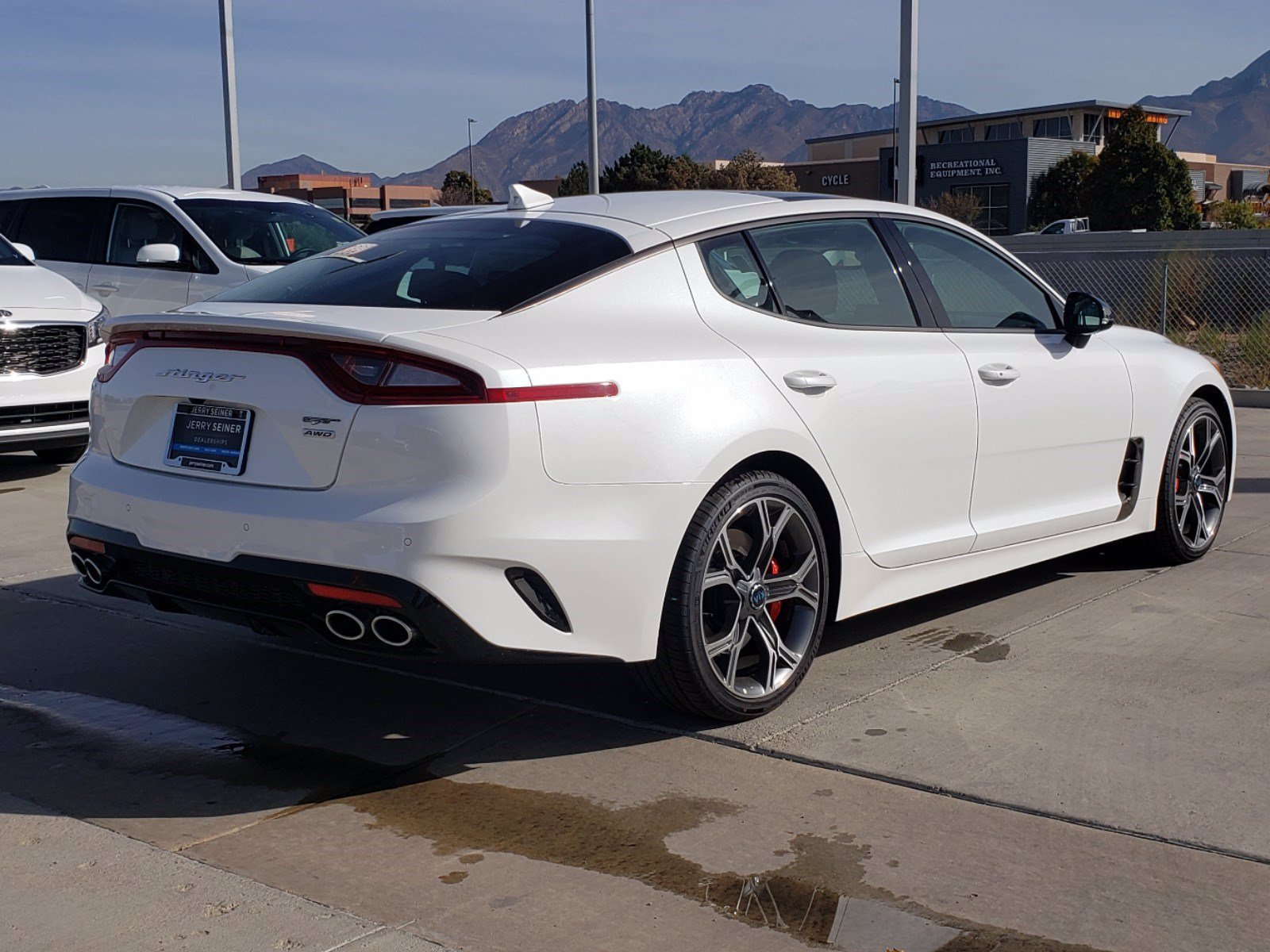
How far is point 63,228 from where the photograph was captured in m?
11.5

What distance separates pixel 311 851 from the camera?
343 centimetres

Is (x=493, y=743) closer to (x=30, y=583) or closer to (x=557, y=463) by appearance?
(x=557, y=463)

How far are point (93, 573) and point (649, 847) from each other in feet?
6.29

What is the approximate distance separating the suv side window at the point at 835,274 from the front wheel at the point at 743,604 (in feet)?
2.21

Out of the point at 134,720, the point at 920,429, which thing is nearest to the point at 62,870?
Result: the point at 134,720

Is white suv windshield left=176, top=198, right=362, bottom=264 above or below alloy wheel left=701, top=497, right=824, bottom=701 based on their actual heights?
above

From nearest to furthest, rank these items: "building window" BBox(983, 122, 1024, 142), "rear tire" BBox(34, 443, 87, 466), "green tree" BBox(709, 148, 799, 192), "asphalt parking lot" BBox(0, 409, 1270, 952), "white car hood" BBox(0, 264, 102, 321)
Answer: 1. "asphalt parking lot" BBox(0, 409, 1270, 952)
2. "white car hood" BBox(0, 264, 102, 321)
3. "rear tire" BBox(34, 443, 87, 466)
4. "green tree" BBox(709, 148, 799, 192)
5. "building window" BBox(983, 122, 1024, 142)

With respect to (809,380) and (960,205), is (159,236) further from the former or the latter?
(960,205)

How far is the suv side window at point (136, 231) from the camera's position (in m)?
11.1

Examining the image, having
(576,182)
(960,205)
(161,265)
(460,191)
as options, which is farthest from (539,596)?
(460,191)

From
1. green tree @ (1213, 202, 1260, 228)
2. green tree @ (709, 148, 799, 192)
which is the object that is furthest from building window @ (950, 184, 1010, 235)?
green tree @ (1213, 202, 1260, 228)

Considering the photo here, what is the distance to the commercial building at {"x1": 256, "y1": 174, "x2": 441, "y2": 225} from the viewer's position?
91.4m

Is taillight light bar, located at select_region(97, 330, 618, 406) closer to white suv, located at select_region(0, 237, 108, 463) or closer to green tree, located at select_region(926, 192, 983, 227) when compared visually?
white suv, located at select_region(0, 237, 108, 463)

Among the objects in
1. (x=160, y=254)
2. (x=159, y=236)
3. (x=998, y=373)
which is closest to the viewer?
(x=998, y=373)
